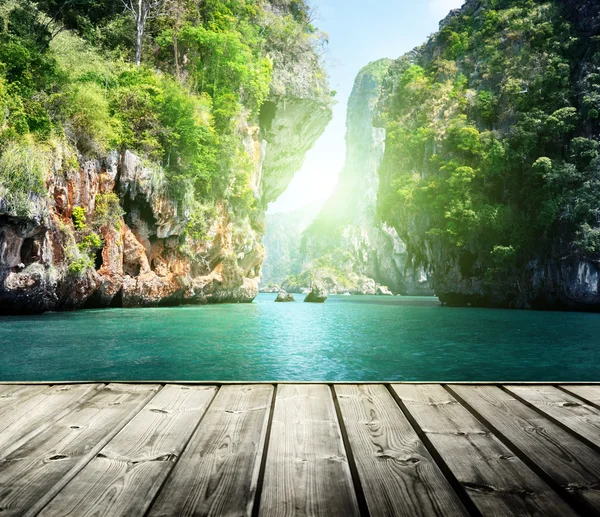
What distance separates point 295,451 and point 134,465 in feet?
1.81

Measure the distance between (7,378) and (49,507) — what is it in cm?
662

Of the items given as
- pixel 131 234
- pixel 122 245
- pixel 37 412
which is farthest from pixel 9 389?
pixel 131 234

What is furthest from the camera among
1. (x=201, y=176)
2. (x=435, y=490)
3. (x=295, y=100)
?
(x=295, y=100)

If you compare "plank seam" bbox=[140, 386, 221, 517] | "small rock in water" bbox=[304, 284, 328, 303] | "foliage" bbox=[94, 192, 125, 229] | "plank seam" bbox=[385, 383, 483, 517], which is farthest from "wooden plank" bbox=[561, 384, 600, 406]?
"small rock in water" bbox=[304, 284, 328, 303]

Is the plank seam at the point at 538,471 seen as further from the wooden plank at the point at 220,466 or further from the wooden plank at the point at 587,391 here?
the wooden plank at the point at 220,466

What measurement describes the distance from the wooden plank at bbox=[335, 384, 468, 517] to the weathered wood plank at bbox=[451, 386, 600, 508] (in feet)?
1.24

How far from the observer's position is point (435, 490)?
1314 millimetres

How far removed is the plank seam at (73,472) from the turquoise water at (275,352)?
5190mm

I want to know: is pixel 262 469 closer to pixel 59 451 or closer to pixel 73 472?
pixel 73 472

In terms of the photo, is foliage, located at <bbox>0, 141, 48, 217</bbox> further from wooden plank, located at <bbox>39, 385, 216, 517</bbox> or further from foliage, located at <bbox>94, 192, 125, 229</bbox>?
wooden plank, located at <bbox>39, 385, 216, 517</bbox>

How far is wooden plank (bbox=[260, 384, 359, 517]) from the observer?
1220 millimetres

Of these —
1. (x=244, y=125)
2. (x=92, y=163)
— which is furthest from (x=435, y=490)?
(x=244, y=125)

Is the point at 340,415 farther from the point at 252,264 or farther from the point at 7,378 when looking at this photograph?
the point at 252,264

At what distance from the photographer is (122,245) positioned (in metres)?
20.4
